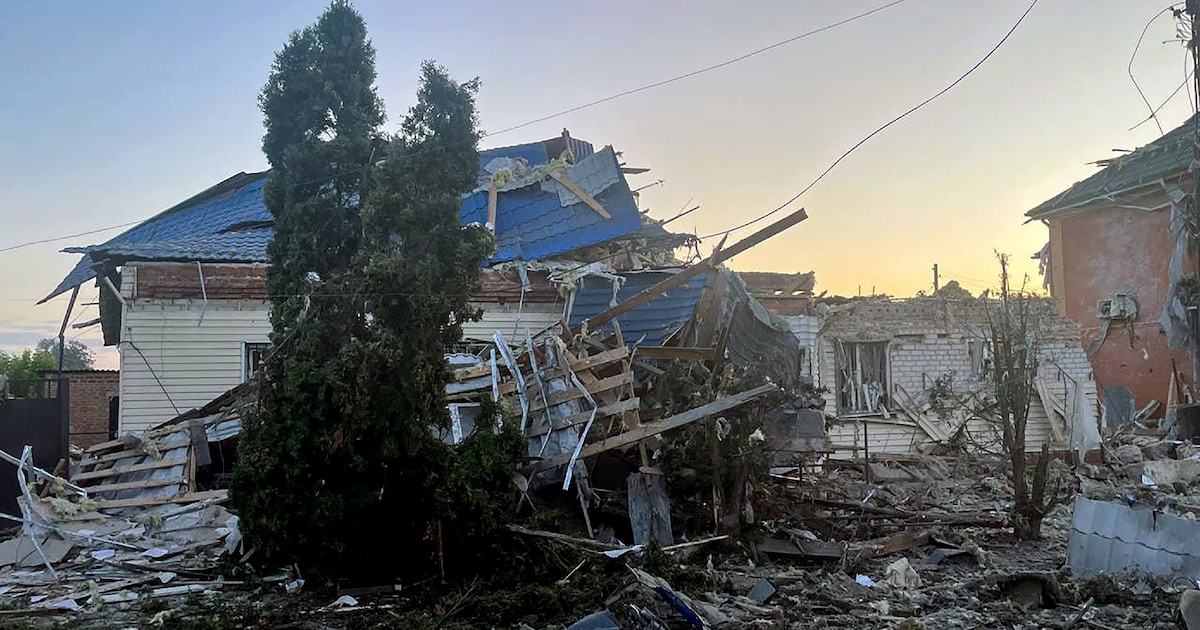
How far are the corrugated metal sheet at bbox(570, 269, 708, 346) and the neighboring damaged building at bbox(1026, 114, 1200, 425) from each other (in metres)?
12.9

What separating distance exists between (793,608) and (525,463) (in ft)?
10.9

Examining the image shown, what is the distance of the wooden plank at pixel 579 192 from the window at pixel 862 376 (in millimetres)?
5583

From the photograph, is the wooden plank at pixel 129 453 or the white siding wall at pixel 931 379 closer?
the wooden plank at pixel 129 453

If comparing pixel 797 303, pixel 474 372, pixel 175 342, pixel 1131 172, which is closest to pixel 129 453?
pixel 175 342

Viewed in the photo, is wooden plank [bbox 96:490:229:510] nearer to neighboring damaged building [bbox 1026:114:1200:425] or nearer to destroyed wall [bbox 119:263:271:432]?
destroyed wall [bbox 119:263:271:432]

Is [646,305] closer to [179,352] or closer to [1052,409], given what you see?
[179,352]

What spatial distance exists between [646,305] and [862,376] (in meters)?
6.42

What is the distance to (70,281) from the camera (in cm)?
1616

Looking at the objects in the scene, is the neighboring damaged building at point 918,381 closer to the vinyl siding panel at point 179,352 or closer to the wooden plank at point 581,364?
the wooden plank at point 581,364

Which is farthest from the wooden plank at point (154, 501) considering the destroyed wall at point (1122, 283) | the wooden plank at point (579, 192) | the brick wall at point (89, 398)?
the destroyed wall at point (1122, 283)

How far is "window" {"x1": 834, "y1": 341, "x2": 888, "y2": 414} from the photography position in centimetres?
1731

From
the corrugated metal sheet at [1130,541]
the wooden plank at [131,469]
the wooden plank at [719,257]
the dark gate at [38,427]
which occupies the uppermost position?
the wooden plank at [719,257]

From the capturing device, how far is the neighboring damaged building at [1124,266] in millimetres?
20844

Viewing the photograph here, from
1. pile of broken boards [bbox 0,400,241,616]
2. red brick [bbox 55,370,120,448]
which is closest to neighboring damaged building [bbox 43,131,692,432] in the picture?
pile of broken boards [bbox 0,400,241,616]
